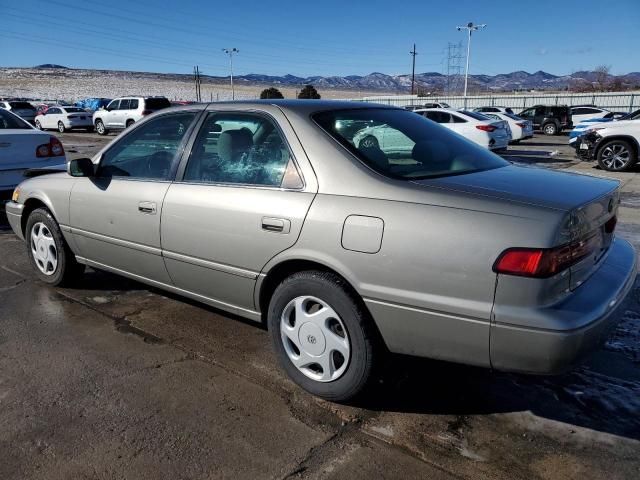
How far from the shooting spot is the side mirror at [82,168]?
3.97 metres

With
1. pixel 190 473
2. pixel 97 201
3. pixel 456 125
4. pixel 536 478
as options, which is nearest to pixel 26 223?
pixel 97 201

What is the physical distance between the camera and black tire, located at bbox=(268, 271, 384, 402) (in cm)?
261

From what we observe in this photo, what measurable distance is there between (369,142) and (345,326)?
1062 millimetres

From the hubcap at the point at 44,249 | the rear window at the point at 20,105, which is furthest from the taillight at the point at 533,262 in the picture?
the rear window at the point at 20,105

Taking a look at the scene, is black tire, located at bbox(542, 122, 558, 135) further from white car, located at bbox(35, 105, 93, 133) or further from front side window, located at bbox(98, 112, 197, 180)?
front side window, located at bbox(98, 112, 197, 180)

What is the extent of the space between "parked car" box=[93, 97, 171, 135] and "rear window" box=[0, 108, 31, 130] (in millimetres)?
17976

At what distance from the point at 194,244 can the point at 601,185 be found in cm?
233

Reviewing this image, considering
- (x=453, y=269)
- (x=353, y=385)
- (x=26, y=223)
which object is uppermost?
(x=453, y=269)

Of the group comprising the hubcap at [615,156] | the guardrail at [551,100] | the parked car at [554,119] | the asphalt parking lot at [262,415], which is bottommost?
the asphalt parking lot at [262,415]

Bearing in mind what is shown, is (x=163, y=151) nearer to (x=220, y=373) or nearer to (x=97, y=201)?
(x=97, y=201)

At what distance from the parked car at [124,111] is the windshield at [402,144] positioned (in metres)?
23.8

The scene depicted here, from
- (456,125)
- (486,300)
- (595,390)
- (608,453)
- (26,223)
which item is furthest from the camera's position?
(456,125)

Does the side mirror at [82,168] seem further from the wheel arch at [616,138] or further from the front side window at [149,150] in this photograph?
the wheel arch at [616,138]

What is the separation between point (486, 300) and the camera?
2254 millimetres
